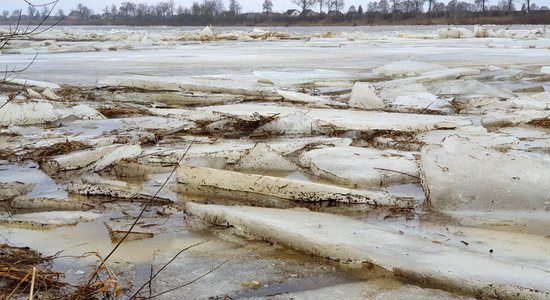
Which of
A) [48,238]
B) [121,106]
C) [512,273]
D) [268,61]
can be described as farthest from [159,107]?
[268,61]

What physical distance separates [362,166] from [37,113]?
284 centimetres

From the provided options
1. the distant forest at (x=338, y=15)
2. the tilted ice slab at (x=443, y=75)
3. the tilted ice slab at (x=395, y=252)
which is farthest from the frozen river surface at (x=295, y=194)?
the distant forest at (x=338, y=15)

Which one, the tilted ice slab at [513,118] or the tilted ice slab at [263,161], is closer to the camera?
the tilted ice slab at [263,161]

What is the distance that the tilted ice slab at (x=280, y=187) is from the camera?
8.58ft

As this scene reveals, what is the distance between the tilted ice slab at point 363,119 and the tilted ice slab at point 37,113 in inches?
42.7

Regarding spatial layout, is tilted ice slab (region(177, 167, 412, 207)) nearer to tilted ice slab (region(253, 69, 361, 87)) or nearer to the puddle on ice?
the puddle on ice

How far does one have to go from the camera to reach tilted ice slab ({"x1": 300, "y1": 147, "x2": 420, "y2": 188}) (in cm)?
295

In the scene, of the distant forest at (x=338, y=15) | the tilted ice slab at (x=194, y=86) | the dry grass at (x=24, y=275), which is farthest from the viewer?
the distant forest at (x=338, y=15)

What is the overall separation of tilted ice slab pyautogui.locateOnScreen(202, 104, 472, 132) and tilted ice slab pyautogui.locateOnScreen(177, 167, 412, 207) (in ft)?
4.66

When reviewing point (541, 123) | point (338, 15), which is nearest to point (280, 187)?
point (541, 123)

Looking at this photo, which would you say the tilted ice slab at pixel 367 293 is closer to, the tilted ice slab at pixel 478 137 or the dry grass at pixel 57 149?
the tilted ice slab at pixel 478 137

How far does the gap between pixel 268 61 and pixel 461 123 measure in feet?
23.2

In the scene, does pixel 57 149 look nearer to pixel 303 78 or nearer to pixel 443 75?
pixel 303 78

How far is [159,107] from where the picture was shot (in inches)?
215
